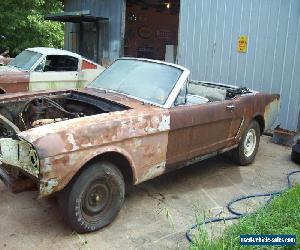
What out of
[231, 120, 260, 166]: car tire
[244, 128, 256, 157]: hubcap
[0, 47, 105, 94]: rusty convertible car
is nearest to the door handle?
[231, 120, 260, 166]: car tire

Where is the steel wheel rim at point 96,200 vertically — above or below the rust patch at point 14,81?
below

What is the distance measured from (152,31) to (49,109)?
13779 mm

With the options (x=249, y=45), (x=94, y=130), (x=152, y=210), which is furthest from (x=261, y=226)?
(x=249, y=45)

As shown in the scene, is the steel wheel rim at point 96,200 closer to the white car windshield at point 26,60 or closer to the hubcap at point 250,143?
the hubcap at point 250,143

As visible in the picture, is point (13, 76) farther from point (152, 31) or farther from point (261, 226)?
point (152, 31)

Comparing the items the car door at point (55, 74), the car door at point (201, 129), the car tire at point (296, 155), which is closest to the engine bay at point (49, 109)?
the car door at point (201, 129)

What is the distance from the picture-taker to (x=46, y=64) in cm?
952

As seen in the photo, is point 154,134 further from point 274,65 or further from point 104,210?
point 274,65

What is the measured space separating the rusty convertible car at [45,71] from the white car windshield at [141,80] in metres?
3.87

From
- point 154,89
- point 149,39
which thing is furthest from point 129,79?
point 149,39

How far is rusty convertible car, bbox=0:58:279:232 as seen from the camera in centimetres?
362

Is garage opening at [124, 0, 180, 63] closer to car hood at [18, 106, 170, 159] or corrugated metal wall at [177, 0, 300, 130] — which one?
corrugated metal wall at [177, 0, 300, 130]

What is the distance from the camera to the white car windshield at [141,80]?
4.95 m

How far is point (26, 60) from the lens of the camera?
9.50 m
